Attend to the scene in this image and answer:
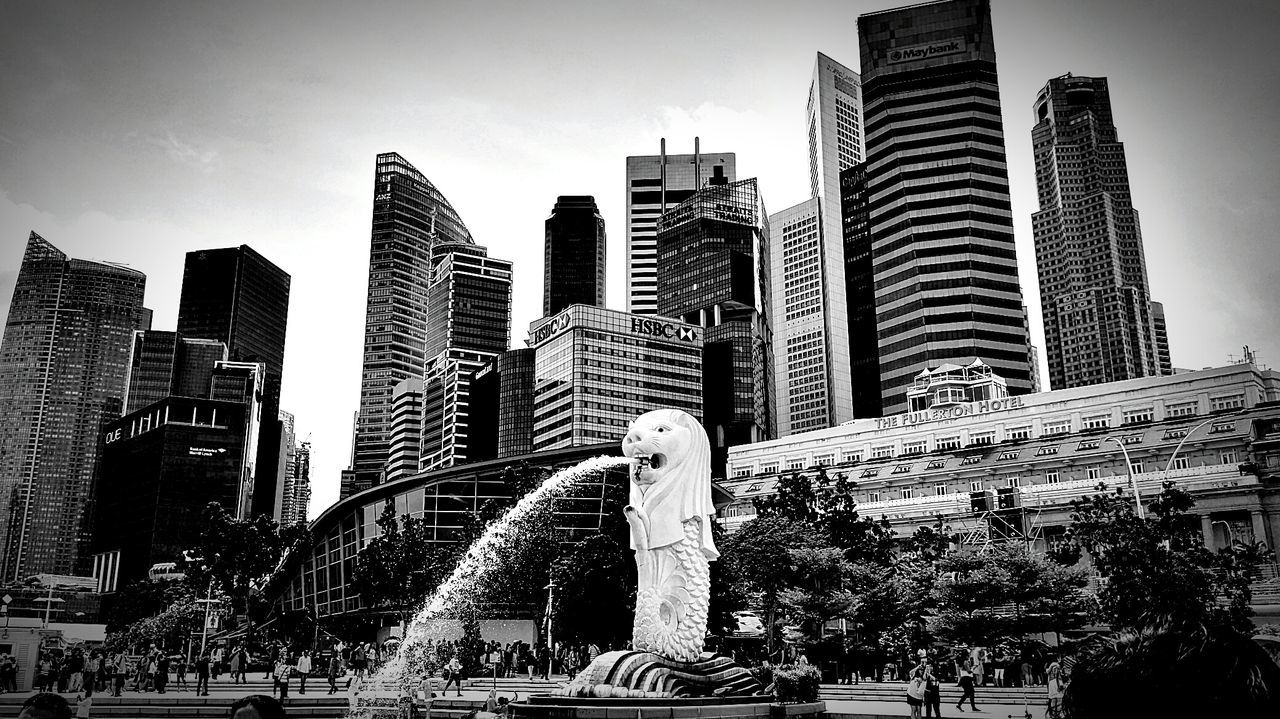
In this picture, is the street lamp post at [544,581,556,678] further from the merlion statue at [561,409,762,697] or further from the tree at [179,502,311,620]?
the merlion statue at [561,409,762,697]

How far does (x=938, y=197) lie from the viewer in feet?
454

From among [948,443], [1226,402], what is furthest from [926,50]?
[1226,402]

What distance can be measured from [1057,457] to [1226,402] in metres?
12.9

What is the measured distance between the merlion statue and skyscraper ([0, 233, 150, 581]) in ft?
83.6

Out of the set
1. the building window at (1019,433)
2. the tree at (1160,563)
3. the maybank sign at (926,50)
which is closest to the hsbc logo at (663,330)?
the maybank sign at (926,50)

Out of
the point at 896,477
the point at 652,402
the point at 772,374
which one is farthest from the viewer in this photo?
the point at 772,374

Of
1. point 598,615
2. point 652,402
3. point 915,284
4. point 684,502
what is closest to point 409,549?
point 598,615

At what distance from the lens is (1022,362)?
5177 inches

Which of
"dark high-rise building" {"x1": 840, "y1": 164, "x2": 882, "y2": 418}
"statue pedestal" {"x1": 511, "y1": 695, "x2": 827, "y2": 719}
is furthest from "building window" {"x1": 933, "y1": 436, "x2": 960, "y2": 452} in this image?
"dark high-rise building" {"x1": 840, "y1": 164, "x2": 882, "y2": 418}

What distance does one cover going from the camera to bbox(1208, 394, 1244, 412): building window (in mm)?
67900

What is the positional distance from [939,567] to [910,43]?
409 feet

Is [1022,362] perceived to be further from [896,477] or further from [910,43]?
[896,477]

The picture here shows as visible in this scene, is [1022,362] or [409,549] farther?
[1022,362]

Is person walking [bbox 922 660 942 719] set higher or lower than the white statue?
lower
